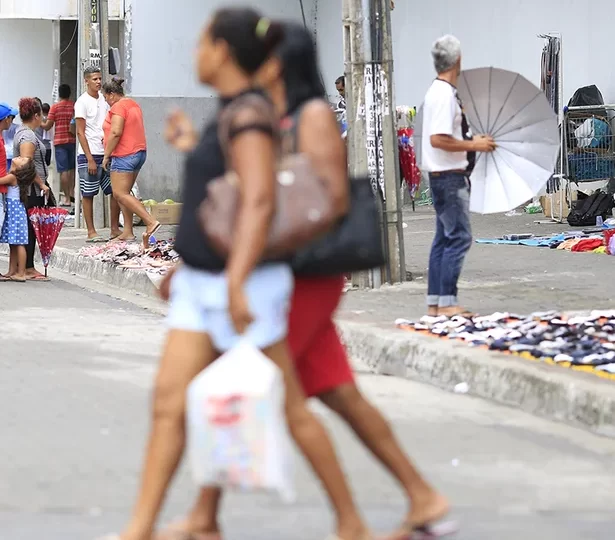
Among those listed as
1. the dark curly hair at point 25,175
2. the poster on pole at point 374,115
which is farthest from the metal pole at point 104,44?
the poster on pole at point 374,115

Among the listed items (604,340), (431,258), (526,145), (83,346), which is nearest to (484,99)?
(526,145)

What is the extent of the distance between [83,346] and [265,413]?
575 centimetres

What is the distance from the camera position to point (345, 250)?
4.59m

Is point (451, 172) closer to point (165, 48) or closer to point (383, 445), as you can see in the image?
point (383, 445)

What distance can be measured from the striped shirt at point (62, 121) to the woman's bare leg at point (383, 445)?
18658 millimetres

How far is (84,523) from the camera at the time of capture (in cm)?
533

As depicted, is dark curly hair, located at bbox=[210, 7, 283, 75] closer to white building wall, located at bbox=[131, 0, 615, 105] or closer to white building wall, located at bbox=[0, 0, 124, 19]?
white building wall, located at bbox=[131, 0, 615, 105]

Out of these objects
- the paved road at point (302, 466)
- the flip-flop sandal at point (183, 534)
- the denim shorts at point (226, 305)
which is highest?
the denim shorts at point (226, 305)

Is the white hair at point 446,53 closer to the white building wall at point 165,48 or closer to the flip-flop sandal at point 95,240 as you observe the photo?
the flip-flop sandal at point 95,240

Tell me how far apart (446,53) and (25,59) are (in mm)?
19982

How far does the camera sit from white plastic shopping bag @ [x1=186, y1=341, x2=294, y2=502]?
13.9ft

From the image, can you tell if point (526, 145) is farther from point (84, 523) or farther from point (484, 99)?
point (84, 523)

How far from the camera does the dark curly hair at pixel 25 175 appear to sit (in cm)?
1392

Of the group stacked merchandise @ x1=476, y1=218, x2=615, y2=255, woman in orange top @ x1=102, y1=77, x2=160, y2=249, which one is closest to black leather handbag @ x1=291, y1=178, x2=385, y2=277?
stacked merchandise @ x1=476, y1=218, x2=615, y2=255
